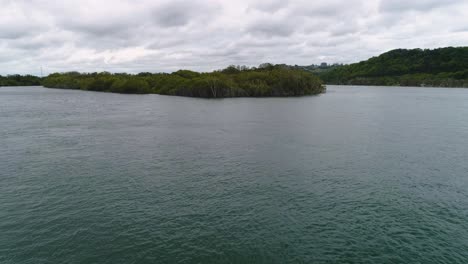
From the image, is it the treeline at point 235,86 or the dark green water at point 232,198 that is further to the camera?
the treeline at point 235,86

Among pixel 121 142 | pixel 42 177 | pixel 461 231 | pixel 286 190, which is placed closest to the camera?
pixel 461 231

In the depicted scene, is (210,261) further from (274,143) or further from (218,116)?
Answer: (218,116)

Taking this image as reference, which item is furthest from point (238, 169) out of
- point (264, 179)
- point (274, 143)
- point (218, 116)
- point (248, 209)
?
point (218, 116)

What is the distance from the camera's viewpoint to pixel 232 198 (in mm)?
22906

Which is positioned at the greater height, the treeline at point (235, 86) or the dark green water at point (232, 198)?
the treeline at point (235, 86)

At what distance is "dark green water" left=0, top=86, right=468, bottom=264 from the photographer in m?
16.6

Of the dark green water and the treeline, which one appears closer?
the dark green water

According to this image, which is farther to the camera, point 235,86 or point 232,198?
point 235,86

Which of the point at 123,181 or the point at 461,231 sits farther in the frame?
the point at 123,181

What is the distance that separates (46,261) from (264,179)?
55.2ft

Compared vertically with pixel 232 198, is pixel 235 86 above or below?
above

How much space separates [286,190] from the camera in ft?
81.0

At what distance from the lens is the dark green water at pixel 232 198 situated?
1656cm

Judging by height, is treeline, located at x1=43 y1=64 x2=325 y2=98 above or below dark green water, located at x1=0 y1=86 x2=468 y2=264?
above
